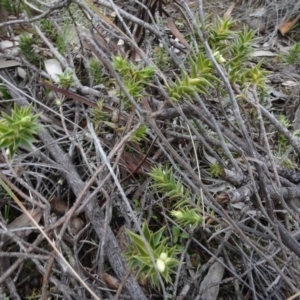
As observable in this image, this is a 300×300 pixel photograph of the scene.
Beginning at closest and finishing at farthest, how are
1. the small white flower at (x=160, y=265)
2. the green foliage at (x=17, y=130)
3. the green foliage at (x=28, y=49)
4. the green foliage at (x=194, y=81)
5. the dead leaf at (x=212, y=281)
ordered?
1. the small white flower at (x=160, y=265)
2. the green foliage at (x=17, y=130)
3. the green foliage at (x=194, y=81)
4. the dead leaf at (x=212, y=281)
5. the green foliage at (x=28, y=49)

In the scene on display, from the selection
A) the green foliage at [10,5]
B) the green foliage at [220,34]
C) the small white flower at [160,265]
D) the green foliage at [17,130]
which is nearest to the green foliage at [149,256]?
the small white flower at [160,265]

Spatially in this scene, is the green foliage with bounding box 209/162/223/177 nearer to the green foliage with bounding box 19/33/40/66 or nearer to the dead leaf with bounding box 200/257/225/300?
the dead leaf with bounding box 200/257/225/300

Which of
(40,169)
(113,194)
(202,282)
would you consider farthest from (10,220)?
(202,282)

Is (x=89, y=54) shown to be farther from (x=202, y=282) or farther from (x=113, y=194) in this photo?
(x=202, y=282)

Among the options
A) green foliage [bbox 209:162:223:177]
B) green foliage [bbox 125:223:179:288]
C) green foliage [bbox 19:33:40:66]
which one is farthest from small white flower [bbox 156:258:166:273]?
green foliage [bbox 19:33:40:66]

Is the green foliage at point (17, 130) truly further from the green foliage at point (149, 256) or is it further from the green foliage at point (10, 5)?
the green foliage at point (10, 5)
